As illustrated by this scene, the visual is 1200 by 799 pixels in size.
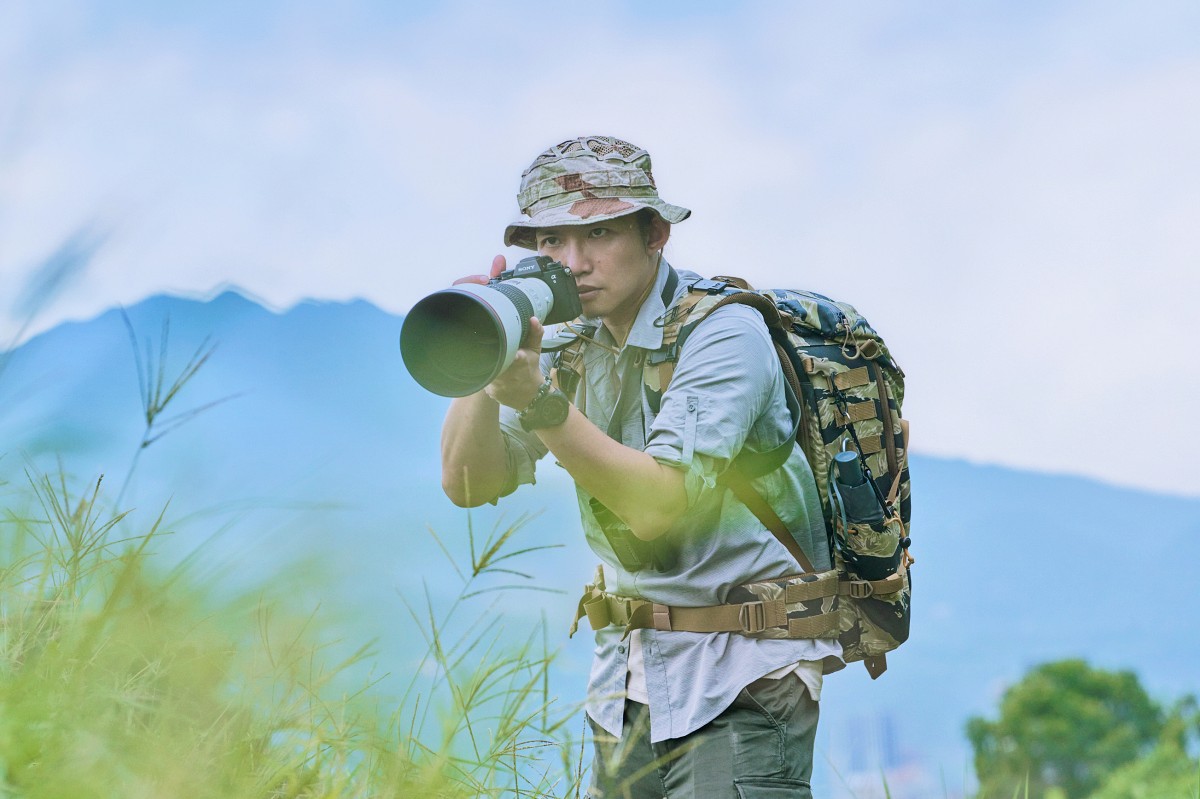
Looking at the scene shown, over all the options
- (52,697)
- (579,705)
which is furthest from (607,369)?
(52,697)

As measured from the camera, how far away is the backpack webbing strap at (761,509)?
2.33 meters

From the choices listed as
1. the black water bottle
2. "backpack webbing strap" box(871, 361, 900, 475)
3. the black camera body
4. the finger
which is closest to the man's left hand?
the finger

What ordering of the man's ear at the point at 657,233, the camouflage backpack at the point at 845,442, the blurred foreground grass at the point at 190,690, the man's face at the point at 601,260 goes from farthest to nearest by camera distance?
the man's ear at the point at 657,233
the man's face at the point at 601,260
the camouflage backpack at the point at 845,442
the blurred foreground grass at the point at 190,690

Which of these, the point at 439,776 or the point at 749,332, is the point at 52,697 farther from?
the point at 749,332

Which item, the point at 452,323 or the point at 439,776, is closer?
the point at 439,776

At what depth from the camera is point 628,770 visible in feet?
7.88

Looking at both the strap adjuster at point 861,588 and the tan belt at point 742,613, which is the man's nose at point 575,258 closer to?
the tan belt at point 742,613

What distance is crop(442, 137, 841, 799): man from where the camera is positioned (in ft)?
6.95

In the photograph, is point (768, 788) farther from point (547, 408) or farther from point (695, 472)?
point (547, 408)

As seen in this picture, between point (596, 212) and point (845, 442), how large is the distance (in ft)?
2.34

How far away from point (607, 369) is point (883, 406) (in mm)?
606

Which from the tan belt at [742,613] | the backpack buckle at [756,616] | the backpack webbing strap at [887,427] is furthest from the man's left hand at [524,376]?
the backpack webbing strap at [887,427]

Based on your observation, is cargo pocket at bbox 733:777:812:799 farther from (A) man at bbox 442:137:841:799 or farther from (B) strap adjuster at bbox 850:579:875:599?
(B) strap adjuster at bbox 850:579:875:599

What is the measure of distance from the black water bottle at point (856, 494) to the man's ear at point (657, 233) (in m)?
0.61
